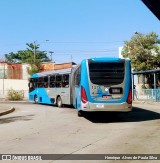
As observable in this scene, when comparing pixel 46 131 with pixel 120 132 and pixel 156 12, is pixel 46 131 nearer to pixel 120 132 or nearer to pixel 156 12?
pixel 120 132

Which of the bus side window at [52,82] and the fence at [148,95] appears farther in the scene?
the fence at [148,95]

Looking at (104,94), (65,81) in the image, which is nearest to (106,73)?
(104,94)

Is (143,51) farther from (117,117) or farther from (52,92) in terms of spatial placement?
(117,117)

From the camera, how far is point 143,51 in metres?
53.3

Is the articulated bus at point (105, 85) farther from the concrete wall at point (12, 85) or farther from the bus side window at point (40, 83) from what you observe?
the concrete wall at point (12, 85)

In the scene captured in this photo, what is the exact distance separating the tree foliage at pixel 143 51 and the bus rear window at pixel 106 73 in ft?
120

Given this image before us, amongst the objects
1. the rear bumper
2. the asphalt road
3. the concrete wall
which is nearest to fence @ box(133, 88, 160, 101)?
the rear bumper

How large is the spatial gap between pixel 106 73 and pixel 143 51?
37.9m

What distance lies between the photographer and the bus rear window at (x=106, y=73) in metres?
16.4

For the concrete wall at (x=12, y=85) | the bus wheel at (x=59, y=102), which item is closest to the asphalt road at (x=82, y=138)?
the bus wheel at (x=59, y=102)

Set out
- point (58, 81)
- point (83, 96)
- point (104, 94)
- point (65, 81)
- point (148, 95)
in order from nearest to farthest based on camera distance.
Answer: point (104, 94)
point (83, 96)
point (65, 81)
point (58, 81)
point (148, 95)

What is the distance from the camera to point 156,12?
11648 millimetres

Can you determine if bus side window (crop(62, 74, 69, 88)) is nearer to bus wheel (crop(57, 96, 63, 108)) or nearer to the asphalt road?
bus wheel (crop(57, 96, 63, 108))

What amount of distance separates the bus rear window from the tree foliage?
36.7 m
